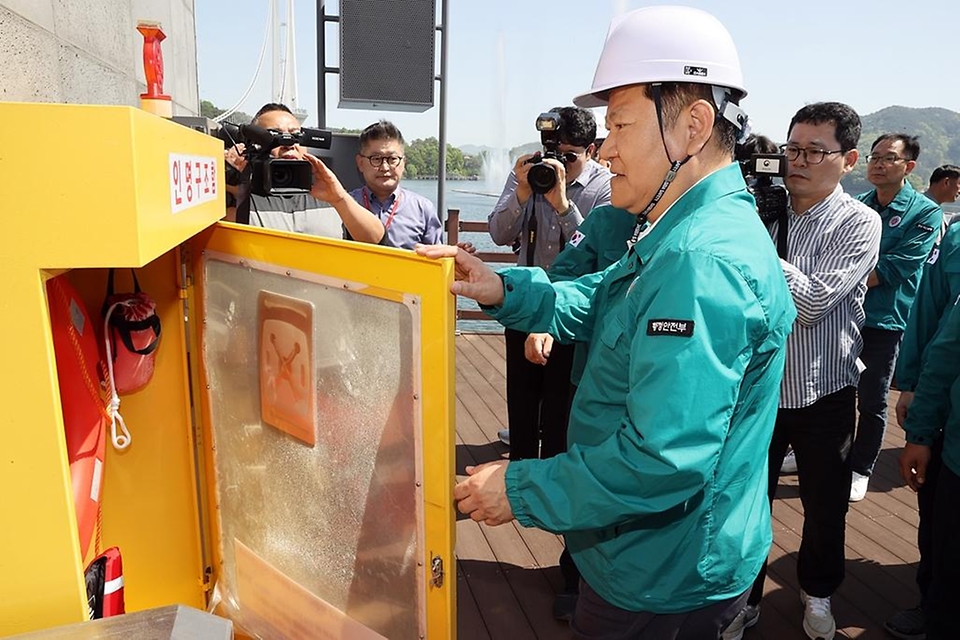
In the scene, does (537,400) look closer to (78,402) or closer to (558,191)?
(558,191)

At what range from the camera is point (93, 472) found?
53.9 inches

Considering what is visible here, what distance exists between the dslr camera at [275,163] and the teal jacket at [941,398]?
6.62 feet


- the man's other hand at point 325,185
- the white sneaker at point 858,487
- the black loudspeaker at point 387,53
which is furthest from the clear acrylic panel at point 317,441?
the black loudspeaker at point 387,53

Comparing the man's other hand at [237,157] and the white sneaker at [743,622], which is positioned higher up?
the man's other hand at [237,157]

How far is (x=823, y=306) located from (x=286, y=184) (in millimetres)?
1749

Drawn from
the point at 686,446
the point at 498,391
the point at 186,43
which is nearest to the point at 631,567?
the point at 686,446

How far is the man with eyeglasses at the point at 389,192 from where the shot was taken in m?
3.28

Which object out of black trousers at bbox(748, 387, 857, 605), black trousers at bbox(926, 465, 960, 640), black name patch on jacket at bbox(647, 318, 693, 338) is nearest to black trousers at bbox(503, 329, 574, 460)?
black trousers at bbox(748, 387, 857, 605)

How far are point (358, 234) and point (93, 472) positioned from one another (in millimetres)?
1568

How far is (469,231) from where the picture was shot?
6.92 meters

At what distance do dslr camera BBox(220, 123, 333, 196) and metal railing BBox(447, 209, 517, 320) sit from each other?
4.45m

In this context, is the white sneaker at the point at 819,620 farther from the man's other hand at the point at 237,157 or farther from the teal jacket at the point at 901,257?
the man's other hand at the point at 237,157

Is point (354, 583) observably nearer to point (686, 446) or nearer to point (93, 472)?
point (93, 472)

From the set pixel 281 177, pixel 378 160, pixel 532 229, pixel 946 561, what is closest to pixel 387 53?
pixel 378 160
